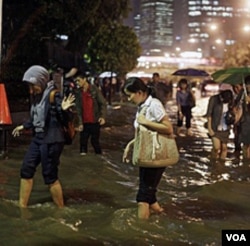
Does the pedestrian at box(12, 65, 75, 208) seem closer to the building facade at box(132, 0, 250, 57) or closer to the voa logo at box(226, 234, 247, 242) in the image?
the voa logo at box(226, 234, 247, 242)

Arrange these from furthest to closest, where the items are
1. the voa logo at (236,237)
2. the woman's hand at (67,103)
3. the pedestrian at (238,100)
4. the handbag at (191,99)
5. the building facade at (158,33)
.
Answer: the building facade at (158,33), the handbag at (191,99), the pedestrian at (238,100), the woman's hand at (67,103), the voa logo at (236,237)

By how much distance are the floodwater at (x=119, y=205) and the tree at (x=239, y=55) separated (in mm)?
53682

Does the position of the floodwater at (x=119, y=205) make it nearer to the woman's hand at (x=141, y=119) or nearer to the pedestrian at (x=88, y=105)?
the pedestrian at (x=88, y=105)

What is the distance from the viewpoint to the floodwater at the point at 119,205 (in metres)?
6.32

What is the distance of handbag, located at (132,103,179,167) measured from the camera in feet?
21.0

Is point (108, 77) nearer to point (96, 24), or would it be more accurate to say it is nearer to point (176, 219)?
point (96, 24)

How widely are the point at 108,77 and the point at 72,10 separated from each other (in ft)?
56.1

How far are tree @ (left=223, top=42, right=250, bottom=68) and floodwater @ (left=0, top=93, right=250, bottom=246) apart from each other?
53682 millimetres

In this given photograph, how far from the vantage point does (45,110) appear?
6.91 meters

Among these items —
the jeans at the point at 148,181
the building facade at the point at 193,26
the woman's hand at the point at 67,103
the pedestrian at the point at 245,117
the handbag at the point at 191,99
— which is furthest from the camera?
the building facade at the point at 193,26

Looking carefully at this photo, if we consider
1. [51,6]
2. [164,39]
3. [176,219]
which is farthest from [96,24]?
[164,39]

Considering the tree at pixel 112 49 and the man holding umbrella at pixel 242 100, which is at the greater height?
the tree at pixel 112 49

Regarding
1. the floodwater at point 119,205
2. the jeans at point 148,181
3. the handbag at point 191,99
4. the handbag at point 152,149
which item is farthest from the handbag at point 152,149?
the handbag at point 191,99

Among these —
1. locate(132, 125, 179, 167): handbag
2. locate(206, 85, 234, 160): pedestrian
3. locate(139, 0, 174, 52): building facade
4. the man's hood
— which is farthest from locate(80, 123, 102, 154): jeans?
locate(139, 0, 174, 52): building facade
